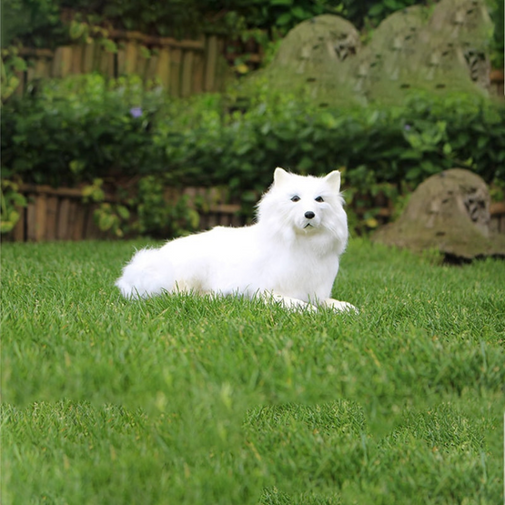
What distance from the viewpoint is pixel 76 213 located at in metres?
7.29

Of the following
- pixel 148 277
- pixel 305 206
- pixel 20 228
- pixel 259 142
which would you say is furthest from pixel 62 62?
pixel 305 206

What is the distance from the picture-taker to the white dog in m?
3.21

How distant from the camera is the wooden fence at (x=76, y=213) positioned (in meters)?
7.02

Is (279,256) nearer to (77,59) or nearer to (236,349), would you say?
(236,349)

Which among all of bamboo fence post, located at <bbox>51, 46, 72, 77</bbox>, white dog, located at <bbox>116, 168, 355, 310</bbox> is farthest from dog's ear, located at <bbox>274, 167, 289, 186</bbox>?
bamboo fence post, located at <bbox>51, 46, 72, 77</bbox>

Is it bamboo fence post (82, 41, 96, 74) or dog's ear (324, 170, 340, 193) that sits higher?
bamboo fence post (82, 41, 96, 74)

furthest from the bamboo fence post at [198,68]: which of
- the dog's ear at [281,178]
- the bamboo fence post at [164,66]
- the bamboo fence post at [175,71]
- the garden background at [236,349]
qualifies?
the dog's ear at [281,178]

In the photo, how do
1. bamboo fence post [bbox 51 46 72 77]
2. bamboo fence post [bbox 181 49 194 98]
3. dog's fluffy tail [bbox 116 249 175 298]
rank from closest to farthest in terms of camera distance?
dog's fluffy tail [bbox 116 249 175 298] < bamboo fence post [bbox 51 46 72 77] < bamboo fence post [bbox 181 49 194 98]

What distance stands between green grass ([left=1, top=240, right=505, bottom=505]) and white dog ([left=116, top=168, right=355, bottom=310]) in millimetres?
352

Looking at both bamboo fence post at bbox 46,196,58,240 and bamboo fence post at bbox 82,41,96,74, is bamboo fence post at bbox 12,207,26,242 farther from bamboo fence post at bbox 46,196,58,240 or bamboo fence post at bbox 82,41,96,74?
bamboo fence post at bbox 82,41,96,74

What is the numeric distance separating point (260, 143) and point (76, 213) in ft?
6.88

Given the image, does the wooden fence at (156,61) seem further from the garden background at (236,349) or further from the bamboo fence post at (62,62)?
the garden background at (236,349)

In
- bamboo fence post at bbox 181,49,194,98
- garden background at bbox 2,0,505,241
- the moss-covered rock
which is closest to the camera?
the moss-covered rock

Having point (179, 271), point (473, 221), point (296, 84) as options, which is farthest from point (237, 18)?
point (179, 271)
